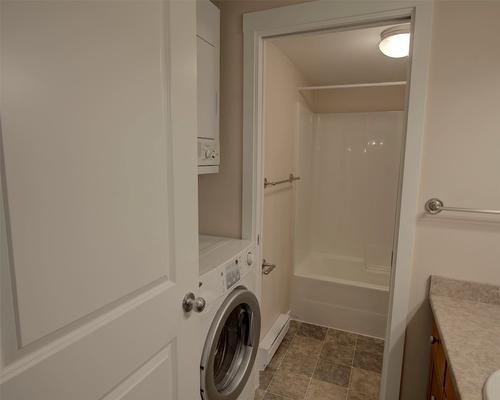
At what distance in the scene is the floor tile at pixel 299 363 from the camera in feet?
6.91

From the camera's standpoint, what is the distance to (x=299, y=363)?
7.14 feet

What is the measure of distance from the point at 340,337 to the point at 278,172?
4.68 feet

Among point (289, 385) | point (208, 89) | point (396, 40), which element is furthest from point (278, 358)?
A: point (396, 40)

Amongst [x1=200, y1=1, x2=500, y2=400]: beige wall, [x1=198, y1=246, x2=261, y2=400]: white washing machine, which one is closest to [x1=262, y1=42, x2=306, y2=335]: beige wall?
[x1=198, y1=246, x2=261, y2=400]: white washing machine

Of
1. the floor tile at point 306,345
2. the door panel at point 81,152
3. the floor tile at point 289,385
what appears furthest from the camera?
the floor tile at point 306,345

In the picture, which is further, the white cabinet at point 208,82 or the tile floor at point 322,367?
the tile floor at point 322,367

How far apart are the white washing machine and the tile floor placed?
259 mm

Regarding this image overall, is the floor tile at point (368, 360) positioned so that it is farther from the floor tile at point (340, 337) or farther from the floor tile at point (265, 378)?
the floor tile at point (265, 378)

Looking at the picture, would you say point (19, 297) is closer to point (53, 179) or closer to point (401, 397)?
point (53, 179)

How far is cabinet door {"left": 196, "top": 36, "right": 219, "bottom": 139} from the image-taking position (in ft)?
4.69

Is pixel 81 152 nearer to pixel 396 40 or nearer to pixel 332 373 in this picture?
pixel 396 40

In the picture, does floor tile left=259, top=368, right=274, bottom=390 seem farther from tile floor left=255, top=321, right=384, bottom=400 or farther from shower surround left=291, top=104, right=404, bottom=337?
shower surround left=291, top=104, right=404, bottom=337

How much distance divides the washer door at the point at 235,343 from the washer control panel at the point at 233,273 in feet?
0.17

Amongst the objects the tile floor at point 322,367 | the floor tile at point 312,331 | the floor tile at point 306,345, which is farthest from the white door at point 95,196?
the floor tile at point 312,331
